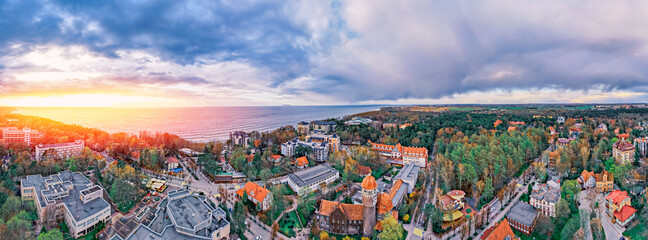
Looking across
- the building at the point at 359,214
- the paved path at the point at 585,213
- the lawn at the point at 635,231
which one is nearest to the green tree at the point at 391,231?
the building at the point at 359,214

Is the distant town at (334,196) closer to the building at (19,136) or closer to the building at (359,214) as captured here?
the building at (359,214)

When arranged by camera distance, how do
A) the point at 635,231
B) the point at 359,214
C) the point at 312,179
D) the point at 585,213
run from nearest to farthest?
1. the point at 635,231
2. the point at 359,214
3. the point at 585,213
4. the point at 312,179

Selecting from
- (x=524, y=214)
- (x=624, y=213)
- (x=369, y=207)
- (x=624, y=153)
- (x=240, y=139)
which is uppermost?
(x=624, y=153)

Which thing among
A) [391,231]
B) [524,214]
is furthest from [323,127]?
[391,231]

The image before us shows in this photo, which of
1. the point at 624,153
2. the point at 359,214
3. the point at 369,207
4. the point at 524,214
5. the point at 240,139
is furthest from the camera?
the point at 240,139

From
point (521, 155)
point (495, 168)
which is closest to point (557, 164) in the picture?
point (521, 155)

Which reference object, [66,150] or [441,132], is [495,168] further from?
[66,150]

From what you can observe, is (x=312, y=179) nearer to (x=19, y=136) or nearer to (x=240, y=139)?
(x=240, y=139)
